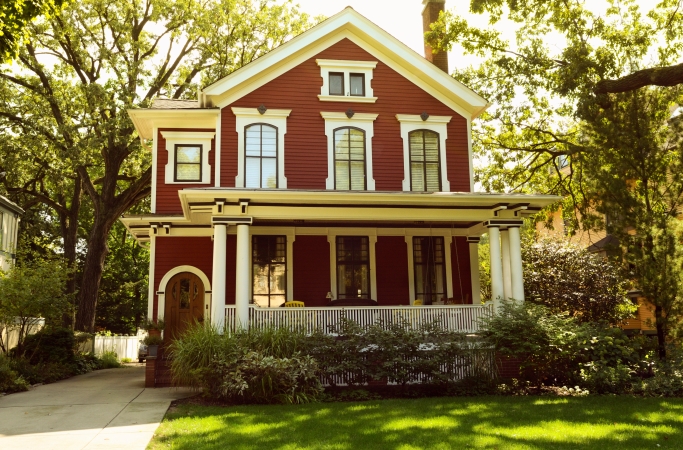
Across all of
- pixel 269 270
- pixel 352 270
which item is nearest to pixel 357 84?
pixel 352 270

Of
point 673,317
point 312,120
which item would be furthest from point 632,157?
point 312,120

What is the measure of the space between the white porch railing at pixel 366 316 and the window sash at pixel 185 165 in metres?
4.70

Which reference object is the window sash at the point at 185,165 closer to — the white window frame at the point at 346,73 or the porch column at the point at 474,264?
the white window frame at the point at 346,73

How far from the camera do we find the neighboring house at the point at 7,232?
844 inches

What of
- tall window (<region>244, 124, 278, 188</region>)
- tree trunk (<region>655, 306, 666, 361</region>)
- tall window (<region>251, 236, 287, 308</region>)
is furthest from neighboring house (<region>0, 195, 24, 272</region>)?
tree trunk (<region>655, 306, 666, 361</region>)

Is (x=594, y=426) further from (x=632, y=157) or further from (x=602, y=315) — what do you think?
(x=602, y=315)

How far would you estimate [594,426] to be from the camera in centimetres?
823

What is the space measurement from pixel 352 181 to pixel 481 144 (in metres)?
8.54

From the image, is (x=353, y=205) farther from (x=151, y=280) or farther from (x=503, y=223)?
(x=151, y=280)

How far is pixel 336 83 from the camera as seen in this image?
16938mm

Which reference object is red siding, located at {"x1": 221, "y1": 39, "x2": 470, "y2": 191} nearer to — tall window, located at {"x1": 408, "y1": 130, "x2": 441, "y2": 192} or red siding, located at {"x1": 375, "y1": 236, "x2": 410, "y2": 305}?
tall window, located at {"x1": 408, "y1": 130, "x2": 441, "y2": 192}

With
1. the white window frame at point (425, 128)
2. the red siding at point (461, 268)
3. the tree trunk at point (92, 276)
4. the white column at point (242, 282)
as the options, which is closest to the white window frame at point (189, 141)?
the white column at point (242, 282)

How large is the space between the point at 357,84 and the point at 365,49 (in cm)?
102

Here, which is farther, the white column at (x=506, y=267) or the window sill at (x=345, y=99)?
the window sill at (x=345, y=99)
